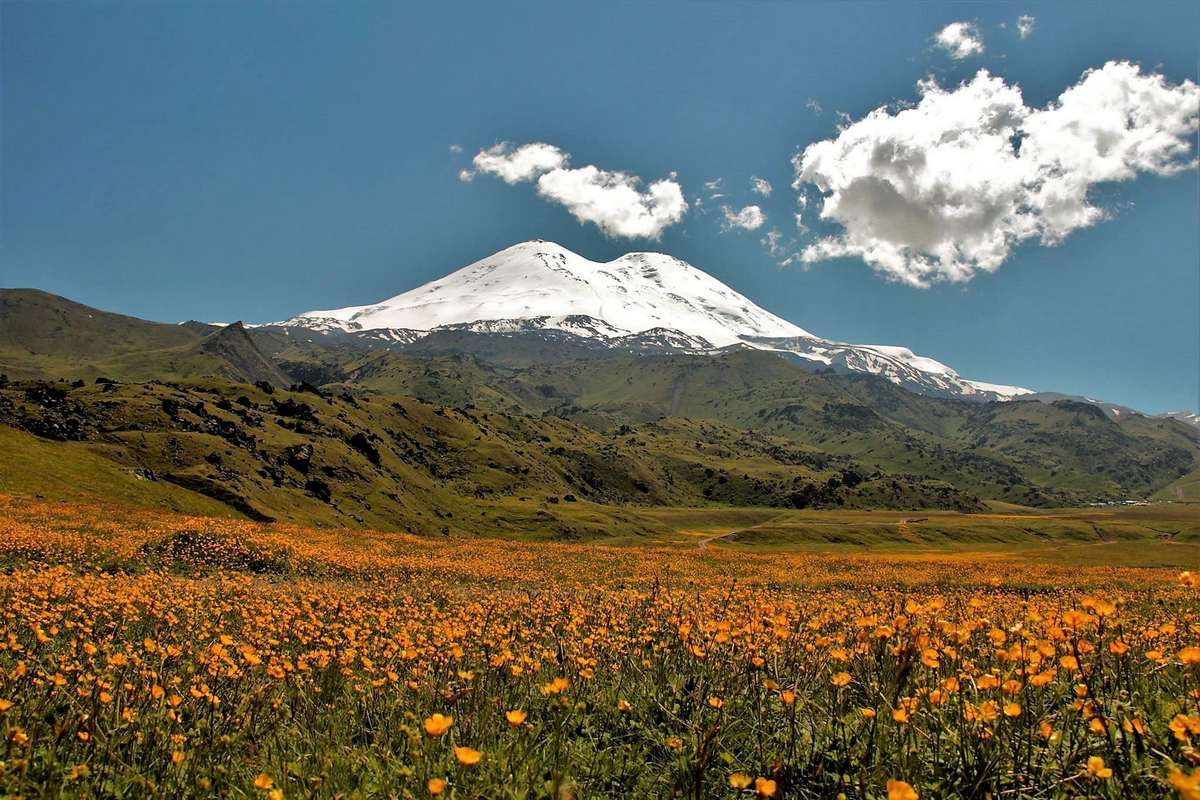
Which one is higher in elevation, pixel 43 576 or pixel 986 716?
pixel 986 716

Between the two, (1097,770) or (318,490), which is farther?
(318,490)

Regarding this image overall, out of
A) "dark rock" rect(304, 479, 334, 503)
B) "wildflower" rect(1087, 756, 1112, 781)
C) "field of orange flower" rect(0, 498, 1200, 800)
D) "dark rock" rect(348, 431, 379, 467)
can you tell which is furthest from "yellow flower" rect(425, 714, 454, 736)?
"dark rock" rect(348, 431, 379, 467)

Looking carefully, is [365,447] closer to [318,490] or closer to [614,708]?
[318,490]

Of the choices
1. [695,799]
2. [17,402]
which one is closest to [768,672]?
[695,799]

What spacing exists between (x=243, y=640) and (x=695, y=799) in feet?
31.0

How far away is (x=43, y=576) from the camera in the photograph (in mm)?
12758

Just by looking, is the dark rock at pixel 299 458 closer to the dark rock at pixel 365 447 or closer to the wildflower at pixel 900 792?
the dark rock at pixel 365 447

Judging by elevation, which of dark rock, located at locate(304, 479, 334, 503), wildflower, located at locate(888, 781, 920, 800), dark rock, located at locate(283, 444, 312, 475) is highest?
wildflower, located at locate(888, 781, 920, 800)

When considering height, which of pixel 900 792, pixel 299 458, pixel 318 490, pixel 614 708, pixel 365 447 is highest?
pixel 900 792

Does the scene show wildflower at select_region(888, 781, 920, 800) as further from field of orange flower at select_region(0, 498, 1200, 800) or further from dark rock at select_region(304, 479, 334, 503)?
dark rock at select_region(304, 479, 334, 503)

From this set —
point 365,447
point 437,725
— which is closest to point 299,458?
point 365,447

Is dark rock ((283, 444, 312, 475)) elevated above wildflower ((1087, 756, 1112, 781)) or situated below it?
below

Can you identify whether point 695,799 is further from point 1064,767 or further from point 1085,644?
point 1085,644

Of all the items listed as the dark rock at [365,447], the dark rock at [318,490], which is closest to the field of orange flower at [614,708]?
the dark rock at [318,490]
